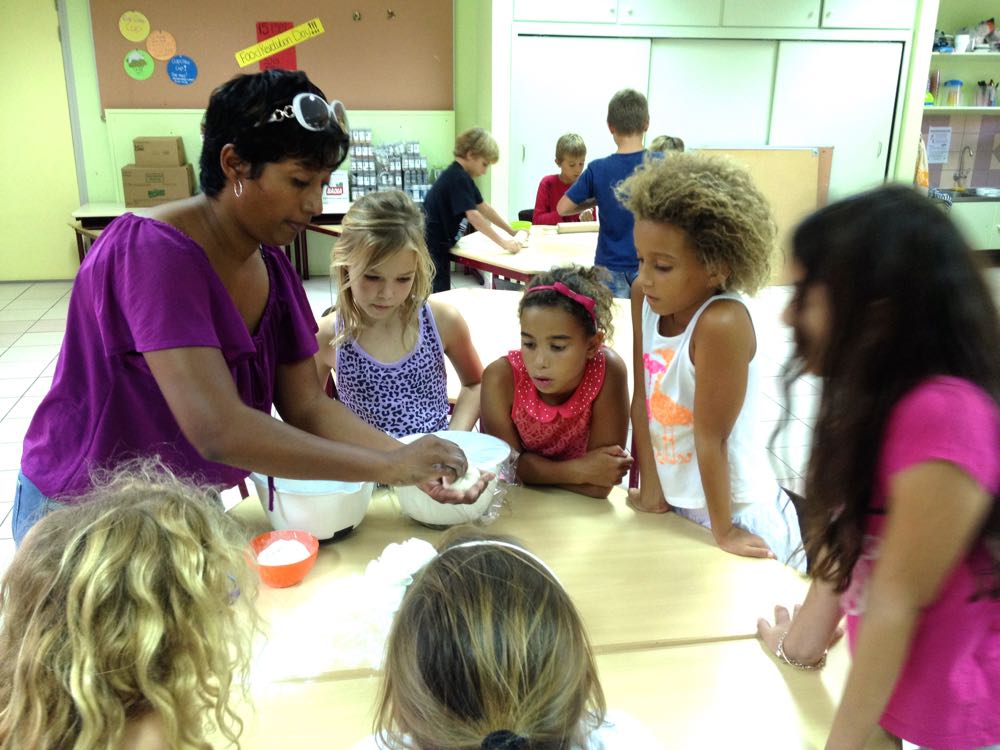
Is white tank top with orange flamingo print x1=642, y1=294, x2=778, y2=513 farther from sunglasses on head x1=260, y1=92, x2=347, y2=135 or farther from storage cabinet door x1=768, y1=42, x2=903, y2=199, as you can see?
storage cabinet door x1=768, y1=42, x2=903, y2=199

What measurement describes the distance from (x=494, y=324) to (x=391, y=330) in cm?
103

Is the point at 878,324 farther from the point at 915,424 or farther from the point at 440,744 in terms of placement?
the point at 440,744

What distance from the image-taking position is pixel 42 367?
14.8 ft

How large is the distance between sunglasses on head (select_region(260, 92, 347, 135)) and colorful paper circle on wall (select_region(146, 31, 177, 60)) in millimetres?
5754

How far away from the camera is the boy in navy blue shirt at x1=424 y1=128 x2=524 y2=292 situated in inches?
161

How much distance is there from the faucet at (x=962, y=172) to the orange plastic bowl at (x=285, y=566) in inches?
293

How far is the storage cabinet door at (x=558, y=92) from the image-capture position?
575cm

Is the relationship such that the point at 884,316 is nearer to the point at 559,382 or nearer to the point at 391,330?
the point at 559,382

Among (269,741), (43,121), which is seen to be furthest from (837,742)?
(43,121)

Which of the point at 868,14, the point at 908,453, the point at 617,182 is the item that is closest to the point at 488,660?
the point at 908,453

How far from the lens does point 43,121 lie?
6152 millimetres

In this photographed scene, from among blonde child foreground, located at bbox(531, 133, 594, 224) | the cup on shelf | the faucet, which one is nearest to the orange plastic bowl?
blonde child foreground, located at bbox(531, 133, 594, 224)

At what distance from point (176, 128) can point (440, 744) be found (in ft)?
21.0

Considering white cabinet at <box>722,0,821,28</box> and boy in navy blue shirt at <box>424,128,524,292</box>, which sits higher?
white cabinet at <box>722,0,821,28</box>
